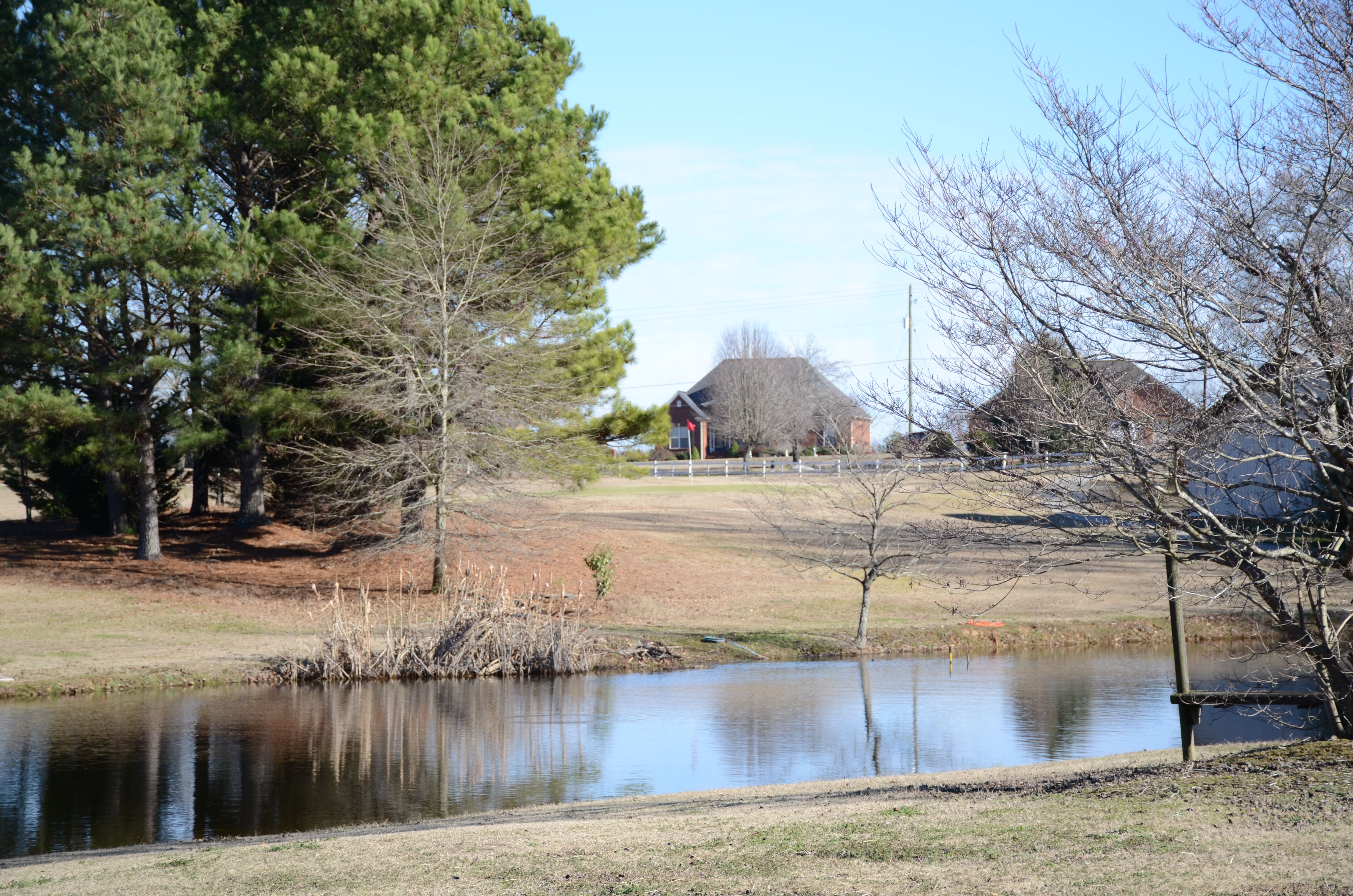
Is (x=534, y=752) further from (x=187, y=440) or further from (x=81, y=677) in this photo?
(x=187, y=440)

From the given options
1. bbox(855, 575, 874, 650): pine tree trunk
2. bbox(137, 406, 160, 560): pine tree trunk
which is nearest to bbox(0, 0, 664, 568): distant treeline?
bbox(137, 406, 160, 560): pine tree trunk

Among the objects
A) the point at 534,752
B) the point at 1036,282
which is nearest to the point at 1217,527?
the point at 1036,282

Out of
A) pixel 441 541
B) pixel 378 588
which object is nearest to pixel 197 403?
pixel 378 588

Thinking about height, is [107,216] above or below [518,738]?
above

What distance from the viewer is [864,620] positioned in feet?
70.2

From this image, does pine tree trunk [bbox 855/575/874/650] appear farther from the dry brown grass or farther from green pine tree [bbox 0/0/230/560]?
green pine tree [bbox 0/0/230/560]

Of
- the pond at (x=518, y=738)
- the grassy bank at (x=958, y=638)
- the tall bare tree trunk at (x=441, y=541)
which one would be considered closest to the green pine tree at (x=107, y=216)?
the tall bare tree trunk at (x=441, y=541)

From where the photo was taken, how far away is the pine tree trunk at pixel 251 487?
28844 mm

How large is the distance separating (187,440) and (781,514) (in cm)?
1669

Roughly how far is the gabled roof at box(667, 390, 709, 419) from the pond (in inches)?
2388

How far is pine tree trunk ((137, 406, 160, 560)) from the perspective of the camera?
2645 cm

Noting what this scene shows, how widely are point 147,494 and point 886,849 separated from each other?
2397 centimetres

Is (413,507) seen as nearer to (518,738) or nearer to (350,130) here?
(350,130)

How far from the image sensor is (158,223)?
23.8 metres
